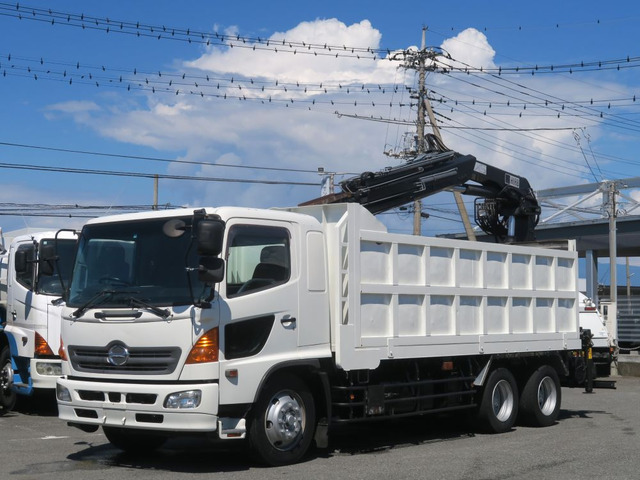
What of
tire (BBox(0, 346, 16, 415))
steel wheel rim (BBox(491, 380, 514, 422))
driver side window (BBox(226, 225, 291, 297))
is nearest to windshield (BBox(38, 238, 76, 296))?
tire (BBox(0, 346, 16, 415))

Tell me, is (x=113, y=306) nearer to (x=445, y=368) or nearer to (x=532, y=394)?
(x=445, y=368)

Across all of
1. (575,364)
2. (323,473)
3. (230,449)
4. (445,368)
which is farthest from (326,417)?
(575,364)

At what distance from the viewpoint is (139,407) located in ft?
27.6

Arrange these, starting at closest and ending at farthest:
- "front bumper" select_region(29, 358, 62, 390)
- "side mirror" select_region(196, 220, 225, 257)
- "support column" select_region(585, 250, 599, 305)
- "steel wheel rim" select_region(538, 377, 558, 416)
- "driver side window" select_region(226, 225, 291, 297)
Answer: "side mirror" select_region(196, 220, 225, 257) → "driver side window" select_region(226, 225, 291, 297) → "steel wheel rim" select_region(538, 377, 558, 416) → "front bumper" select_region(29, 358, 62, 390) → "support column" select_region(585, 250, 599, 305)

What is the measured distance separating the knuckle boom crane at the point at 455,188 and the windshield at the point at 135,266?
271 cm

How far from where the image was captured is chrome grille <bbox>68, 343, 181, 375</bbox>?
8.38 meters

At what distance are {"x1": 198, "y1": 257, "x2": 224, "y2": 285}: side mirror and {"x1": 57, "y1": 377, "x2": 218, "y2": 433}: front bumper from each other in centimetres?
100

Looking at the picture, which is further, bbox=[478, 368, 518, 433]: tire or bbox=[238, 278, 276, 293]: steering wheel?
bbox=[478, 368, 518, 433]: tire

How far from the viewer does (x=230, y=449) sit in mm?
10289

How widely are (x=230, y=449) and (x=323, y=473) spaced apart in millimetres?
1941

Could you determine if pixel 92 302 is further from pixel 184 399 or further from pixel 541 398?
pixel 541 398

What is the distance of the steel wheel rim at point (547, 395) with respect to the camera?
12.8 meters

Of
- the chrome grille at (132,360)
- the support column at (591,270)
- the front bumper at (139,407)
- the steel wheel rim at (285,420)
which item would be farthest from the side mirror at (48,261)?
the support column at (591,270)

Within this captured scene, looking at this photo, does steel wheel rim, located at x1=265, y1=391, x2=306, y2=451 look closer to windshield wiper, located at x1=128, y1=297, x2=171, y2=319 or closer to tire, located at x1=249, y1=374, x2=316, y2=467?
tire, located at x1=249, y1=374, x2=316, y2=467
